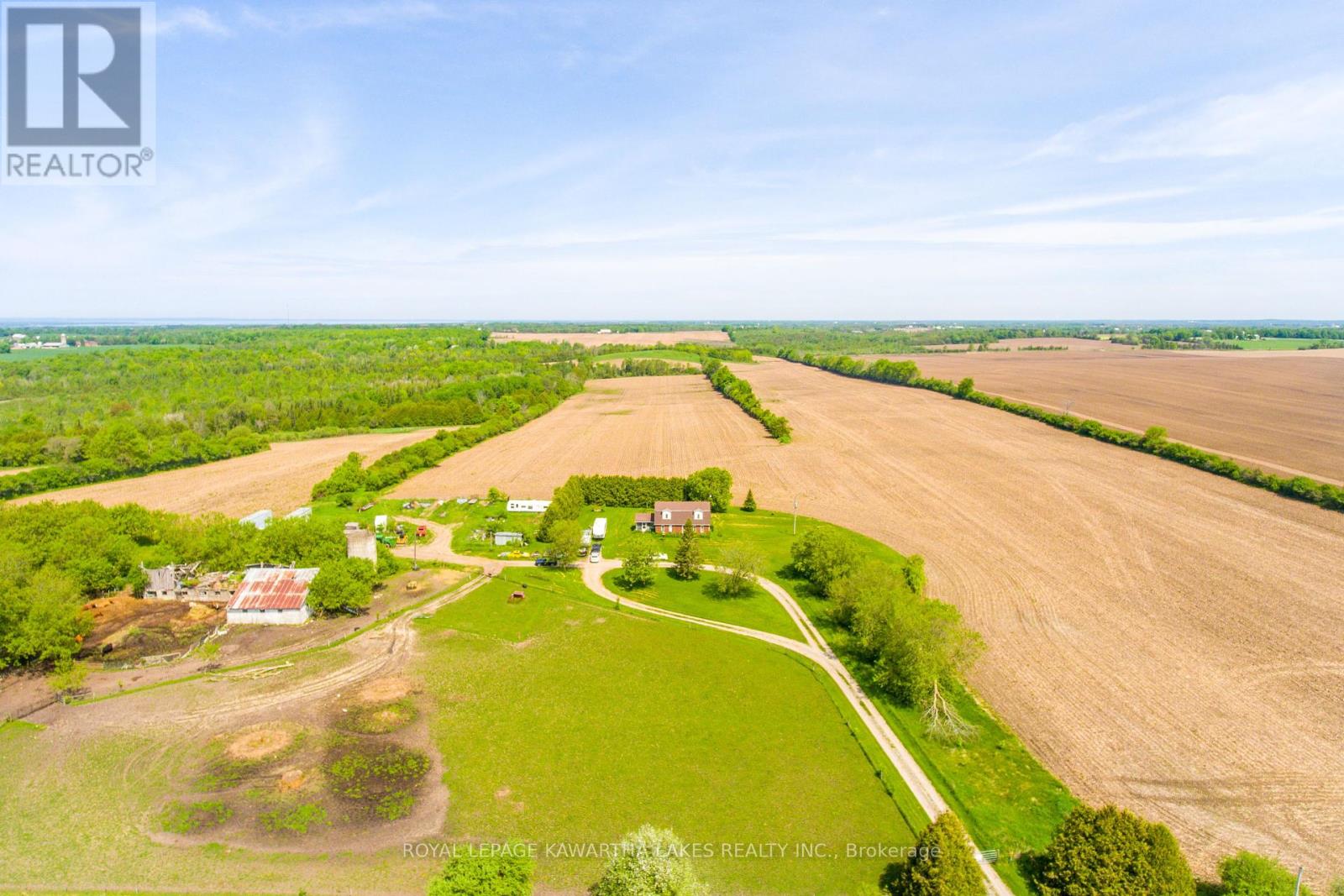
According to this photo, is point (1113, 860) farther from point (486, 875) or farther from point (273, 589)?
point (273, 589)

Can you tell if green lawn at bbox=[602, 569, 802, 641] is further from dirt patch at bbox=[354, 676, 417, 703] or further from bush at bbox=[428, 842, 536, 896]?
bush at bbox=[428, 842, 536, 896]

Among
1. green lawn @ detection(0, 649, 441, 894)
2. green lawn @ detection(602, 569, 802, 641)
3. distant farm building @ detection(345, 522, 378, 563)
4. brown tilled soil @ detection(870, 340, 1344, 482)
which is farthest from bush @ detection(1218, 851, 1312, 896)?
brown tilled soil @ detection(870, 340, 1344, 482)

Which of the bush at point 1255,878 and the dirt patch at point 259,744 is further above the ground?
the bush at point 1255,878

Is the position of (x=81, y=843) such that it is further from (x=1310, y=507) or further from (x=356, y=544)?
(x=1310, y=507)

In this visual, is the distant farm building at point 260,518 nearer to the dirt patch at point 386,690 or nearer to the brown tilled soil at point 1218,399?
the dirt patch at point 386,690

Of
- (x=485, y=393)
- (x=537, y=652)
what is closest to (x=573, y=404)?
(x=485, y=393)

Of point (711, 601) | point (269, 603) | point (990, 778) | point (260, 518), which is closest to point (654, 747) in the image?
point (990, 778)

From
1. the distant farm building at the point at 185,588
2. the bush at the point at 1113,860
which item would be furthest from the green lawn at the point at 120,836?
the bush at the point at 1113,860
